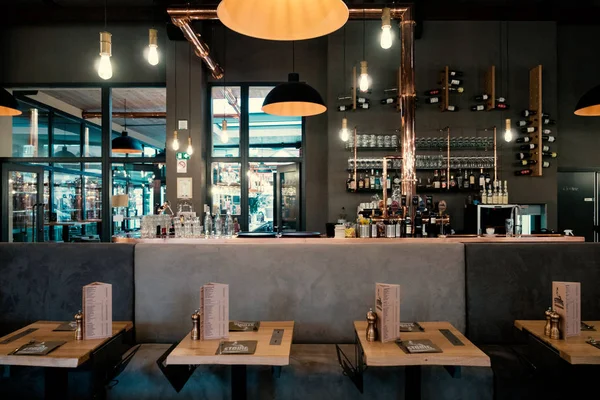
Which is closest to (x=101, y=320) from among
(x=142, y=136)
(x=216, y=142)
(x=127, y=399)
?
(x=127, y=399)

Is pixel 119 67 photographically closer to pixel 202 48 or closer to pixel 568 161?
pixel 202 48

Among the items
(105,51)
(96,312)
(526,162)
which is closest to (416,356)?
(96,312)

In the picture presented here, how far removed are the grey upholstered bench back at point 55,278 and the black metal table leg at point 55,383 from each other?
30.6 inches

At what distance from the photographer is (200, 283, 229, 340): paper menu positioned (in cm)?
222

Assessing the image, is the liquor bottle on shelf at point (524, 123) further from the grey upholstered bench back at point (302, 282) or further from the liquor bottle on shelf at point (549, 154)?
the grey upholstered bench back at point (302, 282)

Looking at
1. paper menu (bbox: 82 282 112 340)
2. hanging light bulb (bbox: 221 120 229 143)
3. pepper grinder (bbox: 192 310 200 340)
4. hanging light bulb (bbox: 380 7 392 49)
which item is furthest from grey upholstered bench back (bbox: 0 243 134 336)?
hanging light bulb (bbox: 221 120 229 143)

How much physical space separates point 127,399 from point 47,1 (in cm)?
625

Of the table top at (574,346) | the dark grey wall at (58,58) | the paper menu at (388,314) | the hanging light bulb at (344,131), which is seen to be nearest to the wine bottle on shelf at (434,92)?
the hanging light bulb at (344,131)

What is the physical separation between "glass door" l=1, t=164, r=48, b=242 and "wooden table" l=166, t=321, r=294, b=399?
6.36m

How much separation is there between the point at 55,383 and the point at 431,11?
638 centimetres

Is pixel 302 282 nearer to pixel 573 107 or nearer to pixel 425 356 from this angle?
pixel 425 356

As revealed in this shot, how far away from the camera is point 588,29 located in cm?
681

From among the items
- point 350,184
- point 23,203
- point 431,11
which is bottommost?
point 23,203

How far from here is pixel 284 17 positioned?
2.02 m
